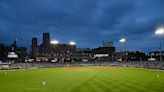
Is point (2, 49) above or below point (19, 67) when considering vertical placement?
above

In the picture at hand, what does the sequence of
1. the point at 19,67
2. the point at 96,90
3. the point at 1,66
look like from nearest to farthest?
the point at 96,90
the point at 1,66
the point at 19,67

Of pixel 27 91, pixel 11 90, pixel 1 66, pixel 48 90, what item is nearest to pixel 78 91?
pixel 48 90

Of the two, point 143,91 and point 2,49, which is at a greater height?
point 2,49

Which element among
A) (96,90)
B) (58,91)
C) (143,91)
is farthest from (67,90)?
(143,91)

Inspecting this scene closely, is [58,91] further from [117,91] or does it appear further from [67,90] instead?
[117,91]

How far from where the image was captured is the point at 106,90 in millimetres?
26750

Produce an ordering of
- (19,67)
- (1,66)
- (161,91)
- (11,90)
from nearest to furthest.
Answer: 1. (161,91)
2. (11,90)
3. (1,66)
4. (19,67)

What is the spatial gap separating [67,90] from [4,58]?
504 feet

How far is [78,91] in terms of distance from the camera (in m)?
26.7

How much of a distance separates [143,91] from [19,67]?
75.3m

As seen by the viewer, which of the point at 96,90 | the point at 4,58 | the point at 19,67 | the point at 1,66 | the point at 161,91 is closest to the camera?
the point at 161,91

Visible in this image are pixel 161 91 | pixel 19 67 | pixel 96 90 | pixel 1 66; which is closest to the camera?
pixel 161 91

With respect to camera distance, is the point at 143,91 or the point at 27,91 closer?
the point at 143,91

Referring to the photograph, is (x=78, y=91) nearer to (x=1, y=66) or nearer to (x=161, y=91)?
(x=161, y=91)
